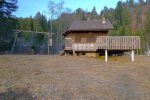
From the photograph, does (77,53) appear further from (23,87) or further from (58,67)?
(23,87)

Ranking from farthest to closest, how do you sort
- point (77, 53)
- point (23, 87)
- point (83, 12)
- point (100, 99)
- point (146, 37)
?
1. point (83, 12)
2. point (146, 37)
3. point (77, 53)
4. point (23, 87)
5. point (100, 99)

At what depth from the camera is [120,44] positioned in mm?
40688

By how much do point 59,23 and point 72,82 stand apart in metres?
94.0

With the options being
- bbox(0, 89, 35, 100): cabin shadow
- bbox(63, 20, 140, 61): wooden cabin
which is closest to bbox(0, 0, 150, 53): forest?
bbox(63, 20, 140, 61): wooden cabin

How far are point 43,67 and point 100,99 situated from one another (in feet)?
37.4

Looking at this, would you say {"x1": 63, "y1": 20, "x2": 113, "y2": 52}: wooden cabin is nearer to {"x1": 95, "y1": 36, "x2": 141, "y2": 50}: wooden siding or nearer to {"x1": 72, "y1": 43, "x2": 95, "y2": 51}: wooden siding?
{"x1": 72, "y1": 43, "x2": 95, "y2": 51}: wooden siding

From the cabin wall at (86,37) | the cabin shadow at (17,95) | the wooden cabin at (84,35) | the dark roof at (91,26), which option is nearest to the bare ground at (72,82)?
the cabin shadow at (17,95)

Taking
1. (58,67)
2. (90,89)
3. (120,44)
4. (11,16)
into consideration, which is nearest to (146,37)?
(11,16)

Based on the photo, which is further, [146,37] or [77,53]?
[146,37]

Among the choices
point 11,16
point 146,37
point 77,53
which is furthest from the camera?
point 146,37

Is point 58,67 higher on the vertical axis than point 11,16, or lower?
lower

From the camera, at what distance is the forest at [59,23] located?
62062 millimetres

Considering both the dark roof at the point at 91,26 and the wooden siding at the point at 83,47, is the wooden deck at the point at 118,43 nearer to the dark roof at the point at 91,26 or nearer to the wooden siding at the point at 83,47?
the wooden siding at the point at 83,47

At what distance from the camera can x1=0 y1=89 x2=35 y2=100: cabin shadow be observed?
62.6 ft
